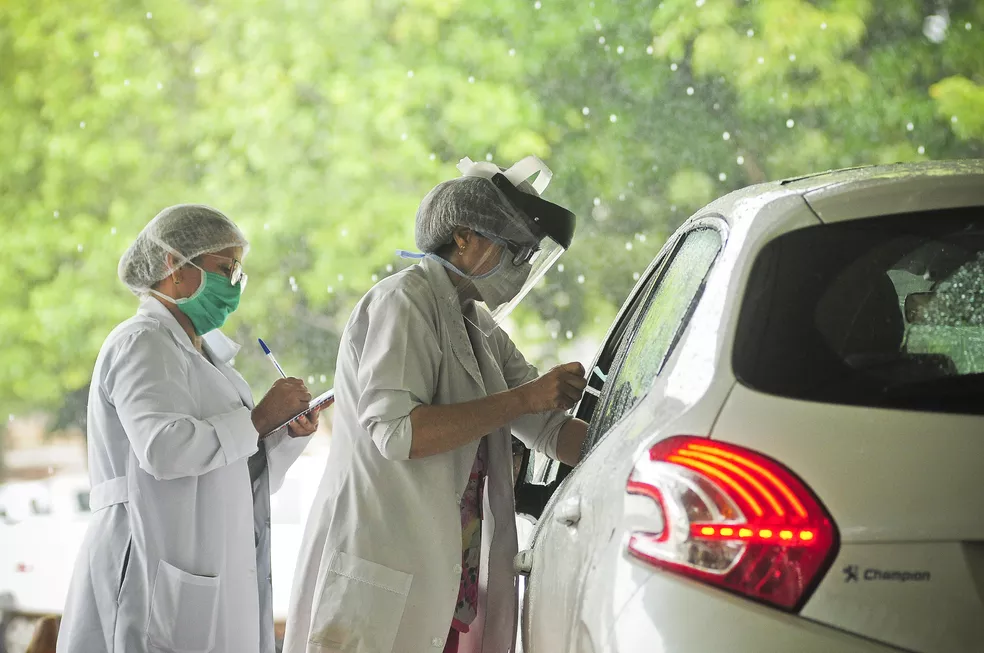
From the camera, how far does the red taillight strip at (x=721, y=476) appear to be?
138cm

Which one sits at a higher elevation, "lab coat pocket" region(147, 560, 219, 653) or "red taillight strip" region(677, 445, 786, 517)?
"red taillight strip" region(677, 445, 786, 517)

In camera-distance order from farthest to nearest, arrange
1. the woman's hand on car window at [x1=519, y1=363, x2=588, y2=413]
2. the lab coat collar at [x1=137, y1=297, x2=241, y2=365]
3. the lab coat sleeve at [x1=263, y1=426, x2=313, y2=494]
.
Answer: the lab coat sleeve at [x1=263, y1=426, x2=313, y2=494] < the lab coat collar at [x1=137, y1=297, x2=241, y2=365] < the woman's hand on car window at [x1=519, y1=363, x2=588, y2=413]

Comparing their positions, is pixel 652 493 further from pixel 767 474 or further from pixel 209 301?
pixel 209 301

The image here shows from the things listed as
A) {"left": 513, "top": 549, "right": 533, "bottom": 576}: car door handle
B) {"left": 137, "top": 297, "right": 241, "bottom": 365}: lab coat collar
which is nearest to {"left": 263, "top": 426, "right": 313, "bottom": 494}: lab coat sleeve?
{"left": 137, "top": 297, "right": 241, "bottom": 365}: lab coat collar

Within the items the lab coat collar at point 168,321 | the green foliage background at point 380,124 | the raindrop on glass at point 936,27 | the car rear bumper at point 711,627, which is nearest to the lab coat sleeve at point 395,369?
the lab coat collar at point 168,321

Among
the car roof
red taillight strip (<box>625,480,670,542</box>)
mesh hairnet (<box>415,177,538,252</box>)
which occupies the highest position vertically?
mesh hairnet (<box>415,177,538,252</box>)

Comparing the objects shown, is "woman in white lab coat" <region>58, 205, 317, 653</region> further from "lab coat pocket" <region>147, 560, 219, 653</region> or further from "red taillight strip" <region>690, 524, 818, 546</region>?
"red taillight strip" <region>690, 524, 818, 546</region>

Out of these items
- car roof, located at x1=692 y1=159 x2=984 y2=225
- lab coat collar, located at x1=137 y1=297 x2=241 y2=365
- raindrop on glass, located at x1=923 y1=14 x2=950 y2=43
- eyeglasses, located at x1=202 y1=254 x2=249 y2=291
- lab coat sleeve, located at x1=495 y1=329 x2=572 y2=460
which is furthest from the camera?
raindrop on glass, located at x1=923 y1=14 x2=950 y2=43

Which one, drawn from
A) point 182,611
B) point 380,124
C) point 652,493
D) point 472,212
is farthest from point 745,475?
point 380,124

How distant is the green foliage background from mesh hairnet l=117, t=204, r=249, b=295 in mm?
3712

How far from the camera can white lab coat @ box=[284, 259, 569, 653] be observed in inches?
93.1

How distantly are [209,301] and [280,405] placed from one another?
0.38 m

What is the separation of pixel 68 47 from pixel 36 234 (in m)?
1.23

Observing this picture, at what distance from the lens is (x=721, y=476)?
140 centimetres
